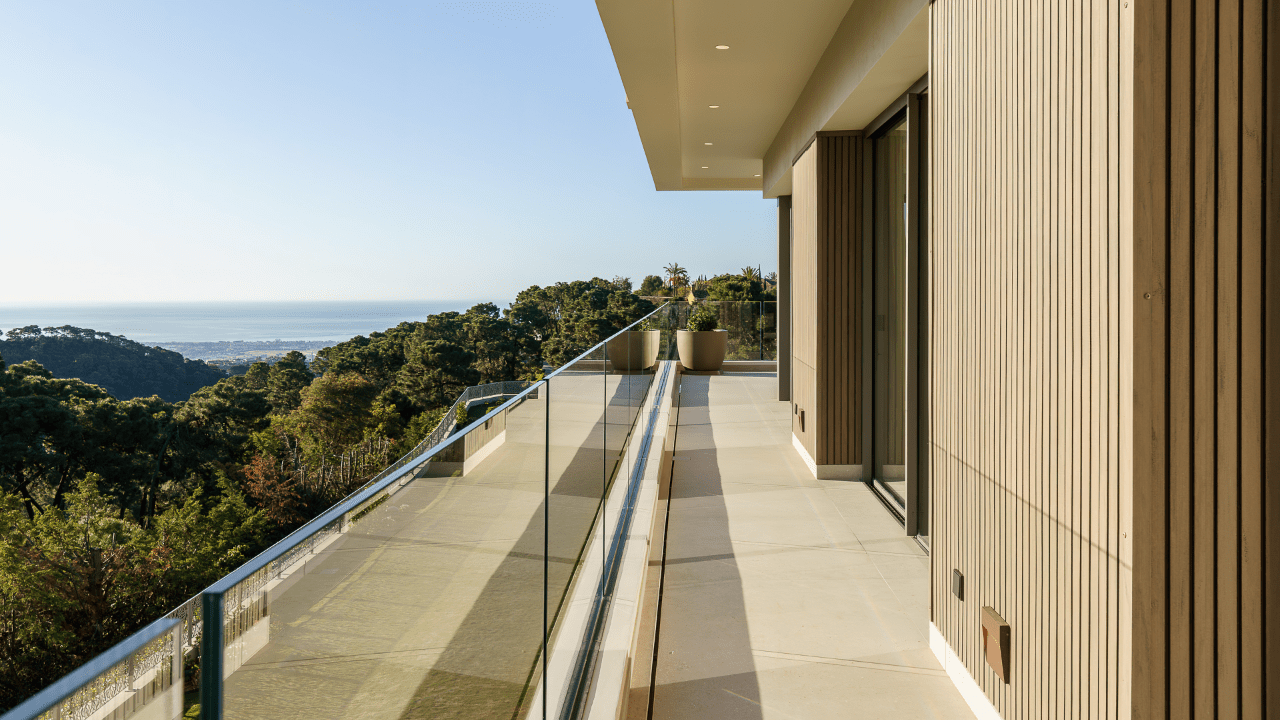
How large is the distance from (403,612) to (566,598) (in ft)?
4.53

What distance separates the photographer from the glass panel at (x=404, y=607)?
602mm

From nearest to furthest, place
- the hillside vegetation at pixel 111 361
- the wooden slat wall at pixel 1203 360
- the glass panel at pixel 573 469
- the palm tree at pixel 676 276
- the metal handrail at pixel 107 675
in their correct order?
the metal handrail at pixel 107 675 < the wooden slat wall at pixel 1203 360 < the glass panel at pixel 573 469 < the palm tree at pixel 676 276 < the hillside vegetation at pixel 111 361

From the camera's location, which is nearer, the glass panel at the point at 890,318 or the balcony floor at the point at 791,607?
the balcony floor at the point at 791,607

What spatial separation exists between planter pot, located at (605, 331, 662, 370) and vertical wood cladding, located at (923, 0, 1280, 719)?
2010mm

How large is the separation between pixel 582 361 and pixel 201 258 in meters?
142

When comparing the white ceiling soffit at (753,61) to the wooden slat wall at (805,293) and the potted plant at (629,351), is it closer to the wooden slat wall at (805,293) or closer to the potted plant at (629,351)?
the wooden slat wall at (805,293)

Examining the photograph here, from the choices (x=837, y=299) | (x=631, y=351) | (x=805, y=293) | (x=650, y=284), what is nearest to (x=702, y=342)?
(x=805, y=293)

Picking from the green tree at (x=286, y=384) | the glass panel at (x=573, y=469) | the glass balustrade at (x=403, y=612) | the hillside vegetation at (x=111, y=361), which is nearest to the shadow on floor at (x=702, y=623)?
the glass panel at (x=573, y=469)

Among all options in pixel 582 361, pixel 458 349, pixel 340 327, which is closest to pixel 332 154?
pixel 458 349

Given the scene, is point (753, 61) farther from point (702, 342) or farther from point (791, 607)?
A: point (702, 342)

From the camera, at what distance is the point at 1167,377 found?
1.62 metres

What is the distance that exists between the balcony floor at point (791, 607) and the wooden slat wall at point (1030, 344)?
290 millimetres

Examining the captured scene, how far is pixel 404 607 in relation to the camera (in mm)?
815

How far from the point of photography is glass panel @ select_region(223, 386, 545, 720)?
0.60m
